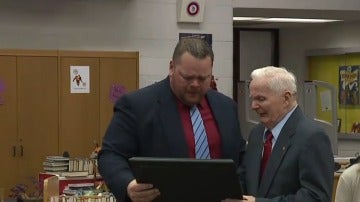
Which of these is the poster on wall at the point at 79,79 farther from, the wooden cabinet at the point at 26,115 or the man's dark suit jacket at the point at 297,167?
the man's dark suit jacket at the point at 297,167

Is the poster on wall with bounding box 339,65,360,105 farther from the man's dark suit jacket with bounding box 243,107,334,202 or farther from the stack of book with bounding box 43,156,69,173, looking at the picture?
the man's dark suit jacket with bounding box 243,107,334,202

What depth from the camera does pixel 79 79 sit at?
826 cm

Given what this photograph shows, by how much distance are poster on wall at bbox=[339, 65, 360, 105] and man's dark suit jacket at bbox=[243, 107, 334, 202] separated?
8578mm

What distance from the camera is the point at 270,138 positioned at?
3148 mm

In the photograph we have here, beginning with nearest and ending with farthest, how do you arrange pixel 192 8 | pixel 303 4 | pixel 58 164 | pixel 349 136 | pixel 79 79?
1. pixel 58 164
2. pixel 79 79
3. pixel 192 8
4. pixel 303 4
5. pixel 349 136

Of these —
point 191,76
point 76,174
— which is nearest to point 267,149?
point 191,76

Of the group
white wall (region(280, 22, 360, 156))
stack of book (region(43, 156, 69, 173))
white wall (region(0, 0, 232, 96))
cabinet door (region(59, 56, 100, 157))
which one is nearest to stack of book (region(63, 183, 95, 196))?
stack of book (region(43, 156, 69, 173))

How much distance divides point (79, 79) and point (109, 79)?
333 mm

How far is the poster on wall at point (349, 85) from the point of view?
11.4 metres

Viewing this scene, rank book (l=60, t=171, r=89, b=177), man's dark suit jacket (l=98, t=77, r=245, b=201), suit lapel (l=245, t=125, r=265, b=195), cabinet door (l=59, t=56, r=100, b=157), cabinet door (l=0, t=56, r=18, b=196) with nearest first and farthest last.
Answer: man's dark suit jacket (l=98, t=77, r=245, b=201)
suit lapel (l=245, t=125, r=265, b=195)
book (l=60, t=171, r=89, b=177)
cabinet door (l=0, t=56, r=18, b=196)
cabinet door (l=59, t=56, r=100, b=157)

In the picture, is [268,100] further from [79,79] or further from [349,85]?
[349,85]

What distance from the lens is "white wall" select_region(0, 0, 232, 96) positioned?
27.2 feet

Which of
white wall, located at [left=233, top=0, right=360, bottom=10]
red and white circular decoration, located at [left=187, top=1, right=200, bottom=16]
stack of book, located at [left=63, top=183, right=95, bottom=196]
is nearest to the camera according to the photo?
stack of book, located at [left=63, top=183, right=95, bottom=196]

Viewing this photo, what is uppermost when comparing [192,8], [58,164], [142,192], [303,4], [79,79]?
[303,4]
